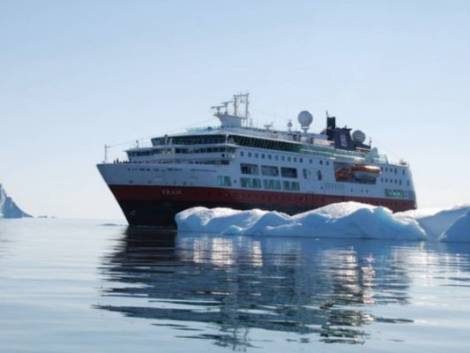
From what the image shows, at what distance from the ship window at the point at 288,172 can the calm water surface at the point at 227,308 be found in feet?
188

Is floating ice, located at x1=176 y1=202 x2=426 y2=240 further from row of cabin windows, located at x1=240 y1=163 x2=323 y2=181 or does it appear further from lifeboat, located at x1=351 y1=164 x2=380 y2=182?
lifeboat, located at x1=351 y1=164 x2=380 y2=182

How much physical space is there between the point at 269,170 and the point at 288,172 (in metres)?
3.16

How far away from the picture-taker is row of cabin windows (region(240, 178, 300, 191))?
75.9 metres

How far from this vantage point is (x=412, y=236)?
50.7 meters

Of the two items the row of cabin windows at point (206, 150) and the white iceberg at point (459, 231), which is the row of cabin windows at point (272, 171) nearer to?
the row of cabin windows at point (206, 150)

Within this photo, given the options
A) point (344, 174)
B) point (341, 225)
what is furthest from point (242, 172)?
point (341, 225)

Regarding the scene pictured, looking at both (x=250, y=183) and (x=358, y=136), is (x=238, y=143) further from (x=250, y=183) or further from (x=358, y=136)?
(x=358, y=136)

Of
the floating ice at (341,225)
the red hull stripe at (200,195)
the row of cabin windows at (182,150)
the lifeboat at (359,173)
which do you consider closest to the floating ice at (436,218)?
the floating ice at (341,225)

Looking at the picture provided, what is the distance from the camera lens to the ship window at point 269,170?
260 ft

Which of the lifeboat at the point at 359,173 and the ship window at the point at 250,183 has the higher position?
the lifeboat at the point at 359,173

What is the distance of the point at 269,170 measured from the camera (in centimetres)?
8012

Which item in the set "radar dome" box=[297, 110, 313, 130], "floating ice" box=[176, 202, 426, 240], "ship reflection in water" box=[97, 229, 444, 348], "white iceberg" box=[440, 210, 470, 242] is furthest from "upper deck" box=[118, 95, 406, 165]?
"ship reflection in water" box=[97, 229, 444, 348]

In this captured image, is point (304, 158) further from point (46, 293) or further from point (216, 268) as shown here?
point (46, 293)

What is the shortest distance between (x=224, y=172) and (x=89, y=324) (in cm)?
6285
